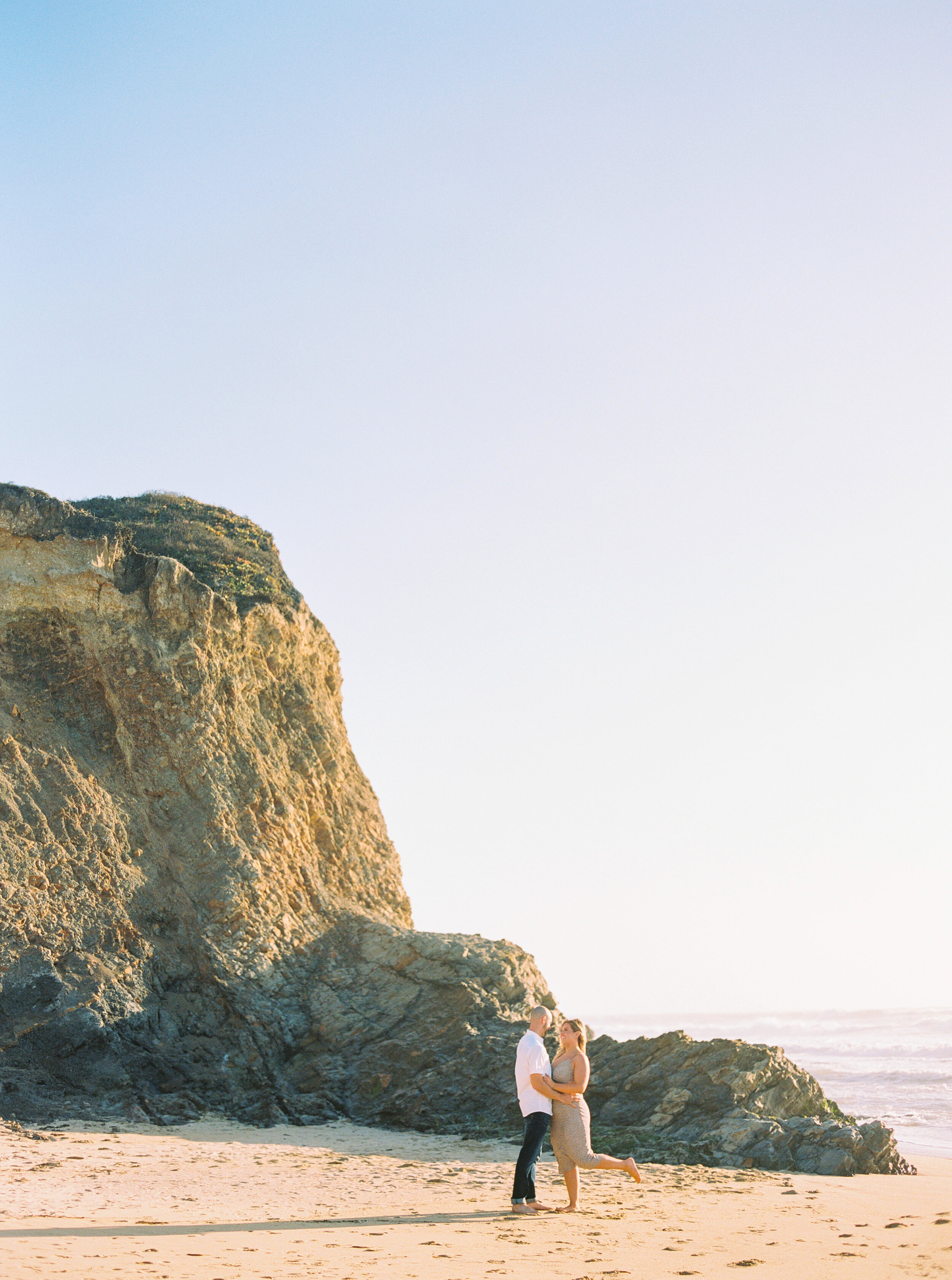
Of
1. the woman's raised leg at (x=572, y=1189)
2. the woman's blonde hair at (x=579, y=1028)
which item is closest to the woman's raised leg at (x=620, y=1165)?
the woman's raised leg at (x=572, y=1189)

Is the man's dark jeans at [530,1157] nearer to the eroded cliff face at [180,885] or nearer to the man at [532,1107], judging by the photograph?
the man at [532,1107]

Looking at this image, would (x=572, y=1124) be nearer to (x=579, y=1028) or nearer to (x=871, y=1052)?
(x=579, y=1028)

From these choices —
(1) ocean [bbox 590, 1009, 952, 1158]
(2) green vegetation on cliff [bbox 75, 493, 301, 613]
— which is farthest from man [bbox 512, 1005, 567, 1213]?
(2) green vegetation on cliff [bbox 75, 493, 301, 613]

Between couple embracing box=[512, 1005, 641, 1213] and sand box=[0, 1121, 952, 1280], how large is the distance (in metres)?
0.23

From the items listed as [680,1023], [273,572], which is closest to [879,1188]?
[273,572]

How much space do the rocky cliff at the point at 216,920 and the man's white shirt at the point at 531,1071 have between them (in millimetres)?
3644

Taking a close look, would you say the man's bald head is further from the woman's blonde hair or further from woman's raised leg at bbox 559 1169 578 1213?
woman's raised leg at bbox 559 1169 578 1213

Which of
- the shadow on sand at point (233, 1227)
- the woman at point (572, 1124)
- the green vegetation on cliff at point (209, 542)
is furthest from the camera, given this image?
the green vegetation on cliff at point (209, 542)

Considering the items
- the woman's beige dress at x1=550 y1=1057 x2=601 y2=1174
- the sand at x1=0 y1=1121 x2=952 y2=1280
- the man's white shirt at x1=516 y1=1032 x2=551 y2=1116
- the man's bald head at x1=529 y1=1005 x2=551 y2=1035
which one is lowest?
the sand at x1=0 y1=1121 x2=952 y2=1280

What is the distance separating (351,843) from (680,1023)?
55.6 m

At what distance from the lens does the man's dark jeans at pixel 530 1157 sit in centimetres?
768

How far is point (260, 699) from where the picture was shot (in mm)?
16719

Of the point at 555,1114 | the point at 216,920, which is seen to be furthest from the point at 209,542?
the point at 555,1114

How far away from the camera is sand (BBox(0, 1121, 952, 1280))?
5879 mm
